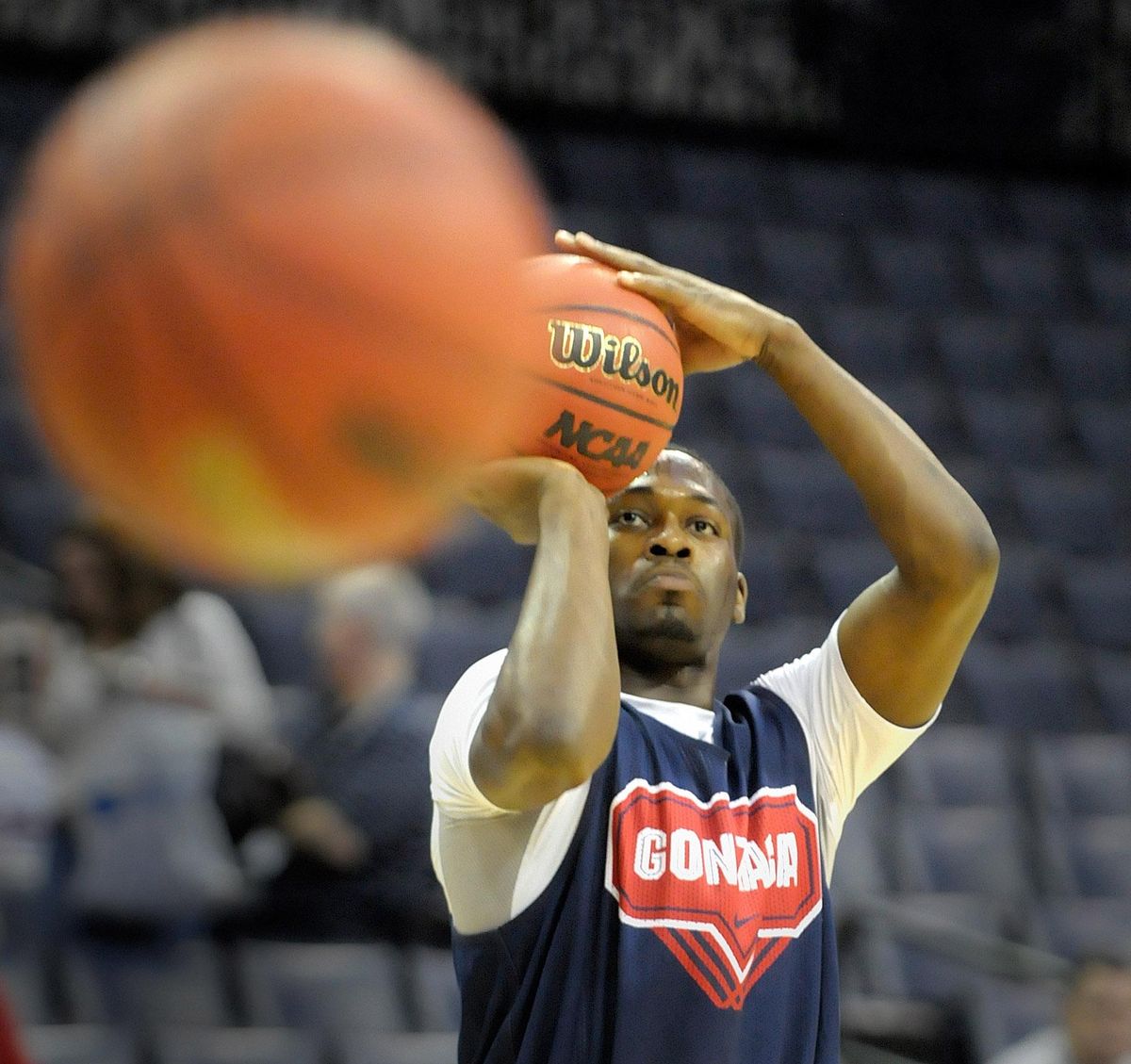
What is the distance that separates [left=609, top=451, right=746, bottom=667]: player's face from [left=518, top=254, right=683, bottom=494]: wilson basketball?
129 mm

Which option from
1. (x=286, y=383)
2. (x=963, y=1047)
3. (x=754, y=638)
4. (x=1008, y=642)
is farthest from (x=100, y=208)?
(x=1008, y=642)

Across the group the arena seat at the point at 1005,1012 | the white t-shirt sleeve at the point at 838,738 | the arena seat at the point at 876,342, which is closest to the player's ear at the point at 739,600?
the white t-shirt sleeve at the point at 838,738

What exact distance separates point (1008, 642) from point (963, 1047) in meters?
2.13

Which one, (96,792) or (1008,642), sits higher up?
(96,792)

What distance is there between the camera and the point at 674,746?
7.15 feet

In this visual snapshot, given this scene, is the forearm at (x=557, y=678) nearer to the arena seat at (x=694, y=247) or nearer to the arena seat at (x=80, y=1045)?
the arena seat at (x=80, y=1045)

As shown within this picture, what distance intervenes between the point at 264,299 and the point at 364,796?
2589mm

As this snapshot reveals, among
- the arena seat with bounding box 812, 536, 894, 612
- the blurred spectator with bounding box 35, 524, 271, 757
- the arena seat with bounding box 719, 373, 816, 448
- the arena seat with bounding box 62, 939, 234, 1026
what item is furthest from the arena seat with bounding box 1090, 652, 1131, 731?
the arena seat with bounding box 62, 939, 234, 1026

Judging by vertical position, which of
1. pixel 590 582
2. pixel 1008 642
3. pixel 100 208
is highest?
pixel 100 208

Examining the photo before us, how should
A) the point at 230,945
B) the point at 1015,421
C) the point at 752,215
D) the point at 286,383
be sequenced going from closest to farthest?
the point at 286,383
the point at 230,945
the point at 1015,421
the point at 752,215

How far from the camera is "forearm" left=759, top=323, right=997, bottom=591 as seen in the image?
220 cm

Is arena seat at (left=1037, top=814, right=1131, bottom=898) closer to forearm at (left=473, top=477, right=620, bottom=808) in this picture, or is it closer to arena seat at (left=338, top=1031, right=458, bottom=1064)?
arena seat at (left=338, top=1031, right=458, bottom=1064)

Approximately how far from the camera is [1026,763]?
5684 millimetres

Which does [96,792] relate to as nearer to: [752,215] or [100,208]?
[100,208]
